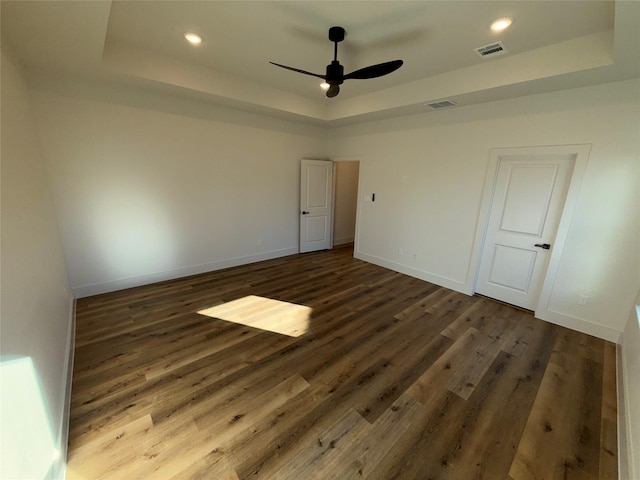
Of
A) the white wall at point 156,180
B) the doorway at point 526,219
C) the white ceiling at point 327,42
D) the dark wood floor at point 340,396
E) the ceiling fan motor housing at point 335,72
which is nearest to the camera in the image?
the dark wood floor at point 340,396

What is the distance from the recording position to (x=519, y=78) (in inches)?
110

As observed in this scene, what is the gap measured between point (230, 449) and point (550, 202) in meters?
4.25

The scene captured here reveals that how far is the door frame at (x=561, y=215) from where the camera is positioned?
9.62 ft

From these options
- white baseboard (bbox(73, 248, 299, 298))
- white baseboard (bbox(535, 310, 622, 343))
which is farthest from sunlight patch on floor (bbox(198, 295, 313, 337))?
white baseboard (bbox(535, 310, 622, 343))

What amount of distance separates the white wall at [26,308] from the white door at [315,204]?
154 inches

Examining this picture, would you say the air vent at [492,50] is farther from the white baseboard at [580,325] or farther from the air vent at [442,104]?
the white baseboard at [580,325]

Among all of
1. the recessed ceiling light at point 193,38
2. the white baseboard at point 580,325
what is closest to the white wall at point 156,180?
the recessed ceiling light at point 193,38

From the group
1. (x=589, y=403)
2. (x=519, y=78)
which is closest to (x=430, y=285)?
(x=589, y=403)

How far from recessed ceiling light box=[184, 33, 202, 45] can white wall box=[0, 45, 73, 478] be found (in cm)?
145

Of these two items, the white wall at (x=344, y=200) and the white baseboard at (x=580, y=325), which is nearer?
the white baseboard at (x=580, y=325)

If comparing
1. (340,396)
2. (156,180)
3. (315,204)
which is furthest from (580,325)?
(156,180)

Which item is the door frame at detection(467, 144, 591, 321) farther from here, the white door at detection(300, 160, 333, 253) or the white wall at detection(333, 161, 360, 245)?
the white wall at detection(333, 161, 360, 245)

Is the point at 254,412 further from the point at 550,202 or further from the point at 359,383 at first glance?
the point at 550,202

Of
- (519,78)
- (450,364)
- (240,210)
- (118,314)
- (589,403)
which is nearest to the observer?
(589,403)
